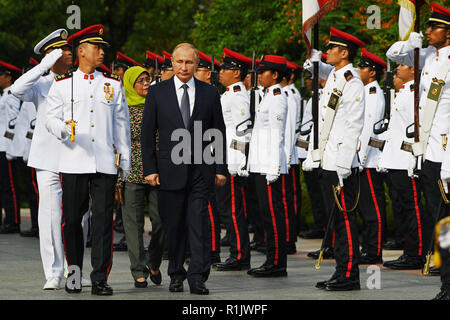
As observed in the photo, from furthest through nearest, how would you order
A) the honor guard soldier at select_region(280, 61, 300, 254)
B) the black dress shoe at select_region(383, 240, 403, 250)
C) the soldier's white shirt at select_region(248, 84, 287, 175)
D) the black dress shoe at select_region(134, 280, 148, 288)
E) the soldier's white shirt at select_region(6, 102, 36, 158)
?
the soldier's white shirt at select_region(6, 102, 36, 158), the black dress shoe at select_region(383, 240, 403, 250), the honor guard soldier at select_region(280, 61, 300, 254), the soldier's white shirt at select_region(248, 84, 287, 175), the black dress shoe at select_region(134, 280, 148, 288)

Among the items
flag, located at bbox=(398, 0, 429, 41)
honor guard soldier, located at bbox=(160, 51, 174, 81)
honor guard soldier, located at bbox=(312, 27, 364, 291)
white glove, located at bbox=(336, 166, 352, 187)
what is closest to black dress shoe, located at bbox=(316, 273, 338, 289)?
honor guard soldier, located at bbox=(312, 27, 364, 291)

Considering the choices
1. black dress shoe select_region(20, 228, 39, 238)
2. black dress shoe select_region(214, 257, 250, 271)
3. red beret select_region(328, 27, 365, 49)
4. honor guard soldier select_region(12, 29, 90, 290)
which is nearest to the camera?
honor guard soldier select_region(12, 29, 90, 290)

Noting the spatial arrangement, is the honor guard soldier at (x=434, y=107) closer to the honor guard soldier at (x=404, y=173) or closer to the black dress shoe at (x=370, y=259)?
the honor guard soldier at (x=404, y=173)

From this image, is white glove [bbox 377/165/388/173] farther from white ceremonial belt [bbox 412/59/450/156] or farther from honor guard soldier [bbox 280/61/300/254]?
white ceremonial belt [bbox 412/59/450/156]

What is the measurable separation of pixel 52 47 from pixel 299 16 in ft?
28.3

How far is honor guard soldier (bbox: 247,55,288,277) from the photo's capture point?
34.8 feet

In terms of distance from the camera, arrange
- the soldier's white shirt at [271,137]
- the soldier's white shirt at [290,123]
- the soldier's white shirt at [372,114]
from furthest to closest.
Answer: the soldier's white shirt at [290,123]
the soldier's white shirt at [372,114]
the soldier's white shirt at [271,137]

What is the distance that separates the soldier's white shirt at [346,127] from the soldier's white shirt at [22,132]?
241 inches

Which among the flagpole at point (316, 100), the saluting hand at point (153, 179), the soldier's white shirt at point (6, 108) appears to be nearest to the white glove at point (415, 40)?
the flagpole at point (316, 100)

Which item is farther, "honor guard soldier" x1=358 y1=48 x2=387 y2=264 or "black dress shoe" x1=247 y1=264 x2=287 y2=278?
"honor guard soldier" x1=358 y1=48 x2=387 y2=264

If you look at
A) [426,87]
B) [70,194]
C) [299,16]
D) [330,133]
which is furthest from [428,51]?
[299,16]

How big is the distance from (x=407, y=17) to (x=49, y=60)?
3339 millimetres

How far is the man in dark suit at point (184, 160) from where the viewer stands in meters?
9.01

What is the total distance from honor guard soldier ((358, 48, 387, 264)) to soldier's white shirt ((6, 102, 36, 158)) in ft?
16.1
